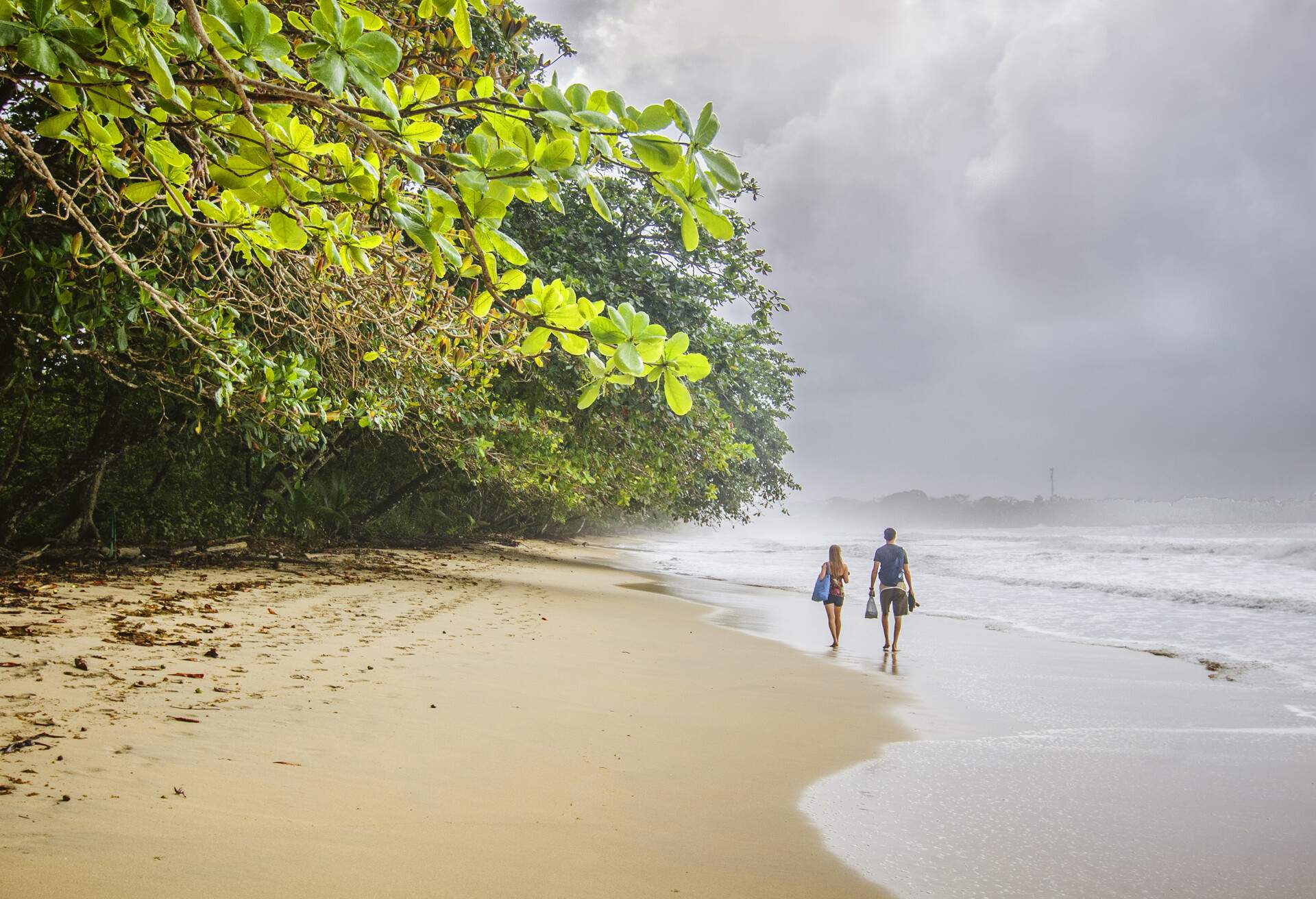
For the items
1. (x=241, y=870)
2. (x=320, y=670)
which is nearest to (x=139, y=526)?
(x=320, y=670)

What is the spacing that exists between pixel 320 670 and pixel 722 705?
2570 millimetres

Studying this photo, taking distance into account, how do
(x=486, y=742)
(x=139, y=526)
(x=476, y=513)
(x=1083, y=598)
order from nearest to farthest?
(x=486, y=742), (x=139, y=526), (x=1083, y=598), (x=476, y=513)

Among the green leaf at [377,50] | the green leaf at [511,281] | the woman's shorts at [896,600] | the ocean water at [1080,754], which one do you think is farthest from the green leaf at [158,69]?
the woman's shorts at [896,600]

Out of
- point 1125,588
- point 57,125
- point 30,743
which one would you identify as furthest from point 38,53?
point 1125,588

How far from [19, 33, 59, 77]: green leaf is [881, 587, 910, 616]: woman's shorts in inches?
355

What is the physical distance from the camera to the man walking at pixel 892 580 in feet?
30.7

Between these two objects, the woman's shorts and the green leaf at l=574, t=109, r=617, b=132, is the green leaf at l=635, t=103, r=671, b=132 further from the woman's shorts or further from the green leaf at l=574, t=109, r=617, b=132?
the woman's shorts

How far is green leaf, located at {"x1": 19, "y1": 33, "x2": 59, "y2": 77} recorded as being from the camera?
1.43m

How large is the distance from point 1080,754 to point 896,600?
4549mm

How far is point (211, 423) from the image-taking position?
8992 mm

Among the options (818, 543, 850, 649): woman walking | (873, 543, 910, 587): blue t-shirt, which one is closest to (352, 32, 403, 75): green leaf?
(818, 543, 850, 649): woman walking

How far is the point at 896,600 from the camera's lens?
945cm

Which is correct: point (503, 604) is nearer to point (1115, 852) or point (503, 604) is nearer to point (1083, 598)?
point (1115, 852)

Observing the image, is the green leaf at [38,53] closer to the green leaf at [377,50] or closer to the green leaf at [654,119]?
the green leaf at [377,50]
